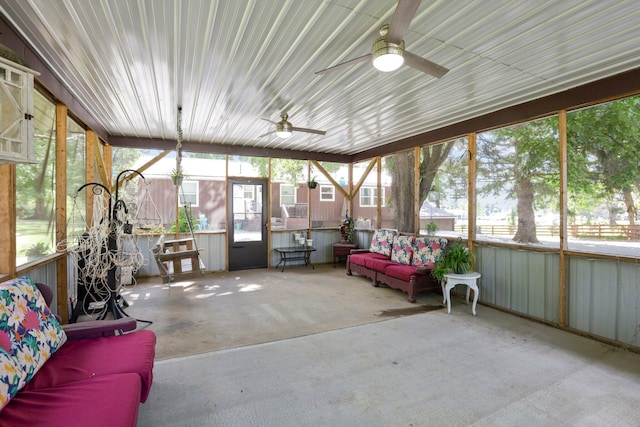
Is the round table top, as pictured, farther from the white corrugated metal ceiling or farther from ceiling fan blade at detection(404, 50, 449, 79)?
ceiling fan blade at detection(404, 50, 449, 79)

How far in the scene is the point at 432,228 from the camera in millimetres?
5766

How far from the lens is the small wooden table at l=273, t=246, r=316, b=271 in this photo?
23.6 feet

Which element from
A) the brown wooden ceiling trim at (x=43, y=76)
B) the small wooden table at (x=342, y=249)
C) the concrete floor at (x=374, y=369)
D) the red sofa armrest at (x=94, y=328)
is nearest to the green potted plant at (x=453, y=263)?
the concrete floor at (x=374, y=369)

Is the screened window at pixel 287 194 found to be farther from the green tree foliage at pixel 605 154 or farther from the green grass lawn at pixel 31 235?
the green tree foliage at pixel 605 154

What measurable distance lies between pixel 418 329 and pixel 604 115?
3.25 meters

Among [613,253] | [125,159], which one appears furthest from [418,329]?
[125,159]

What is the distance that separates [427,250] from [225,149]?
16.0 ft

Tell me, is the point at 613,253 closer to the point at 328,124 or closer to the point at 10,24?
the point at 328,124

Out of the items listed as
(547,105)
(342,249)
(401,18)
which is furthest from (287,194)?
(401,18)

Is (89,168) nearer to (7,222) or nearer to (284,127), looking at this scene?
(7,222)

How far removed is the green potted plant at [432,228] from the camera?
574cm

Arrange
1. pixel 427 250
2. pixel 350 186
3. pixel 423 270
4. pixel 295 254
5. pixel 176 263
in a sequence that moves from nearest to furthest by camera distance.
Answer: pixel 176 263 → pixel 423 270 → pixel 427 250 → pixel 295 254 → pixel 350 186

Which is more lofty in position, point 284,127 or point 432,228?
point 284,127

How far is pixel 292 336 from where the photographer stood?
3438 mm
